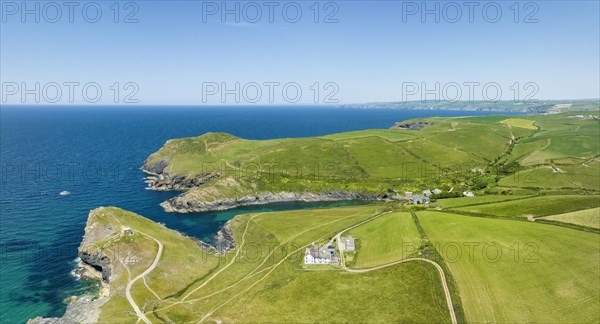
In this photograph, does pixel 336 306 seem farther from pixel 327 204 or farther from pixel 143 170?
pixel 143 170

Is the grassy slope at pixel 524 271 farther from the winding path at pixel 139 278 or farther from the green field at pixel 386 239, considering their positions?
the winding path at pixel 139 278

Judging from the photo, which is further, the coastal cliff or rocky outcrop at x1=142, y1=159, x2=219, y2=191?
rocky outcrop at x1=142, y1=159, x2=219, y2=191

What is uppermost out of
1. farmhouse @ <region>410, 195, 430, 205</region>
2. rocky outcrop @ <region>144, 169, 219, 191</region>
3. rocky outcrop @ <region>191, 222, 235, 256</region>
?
rocky outcrop @ <region>144, 169, 219, 191</region>

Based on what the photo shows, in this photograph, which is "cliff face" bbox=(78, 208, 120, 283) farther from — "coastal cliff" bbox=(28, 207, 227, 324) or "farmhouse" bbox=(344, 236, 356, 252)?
"farmhouse" bbox=(344, 236, 356, 252)

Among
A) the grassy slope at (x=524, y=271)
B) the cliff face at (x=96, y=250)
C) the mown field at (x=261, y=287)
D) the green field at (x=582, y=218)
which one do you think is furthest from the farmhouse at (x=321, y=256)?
the green field at (x=582, y=218)

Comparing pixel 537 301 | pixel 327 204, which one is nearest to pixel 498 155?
pixel 327 204

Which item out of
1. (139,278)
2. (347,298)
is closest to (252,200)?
(139,278)

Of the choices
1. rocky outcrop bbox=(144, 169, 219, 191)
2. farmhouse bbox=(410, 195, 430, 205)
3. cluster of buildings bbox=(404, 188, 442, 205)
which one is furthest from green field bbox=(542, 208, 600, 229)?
rocky outcrop bbox=(144, 169, 219, 191)

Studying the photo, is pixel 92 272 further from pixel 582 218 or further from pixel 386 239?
pixel 582 218
